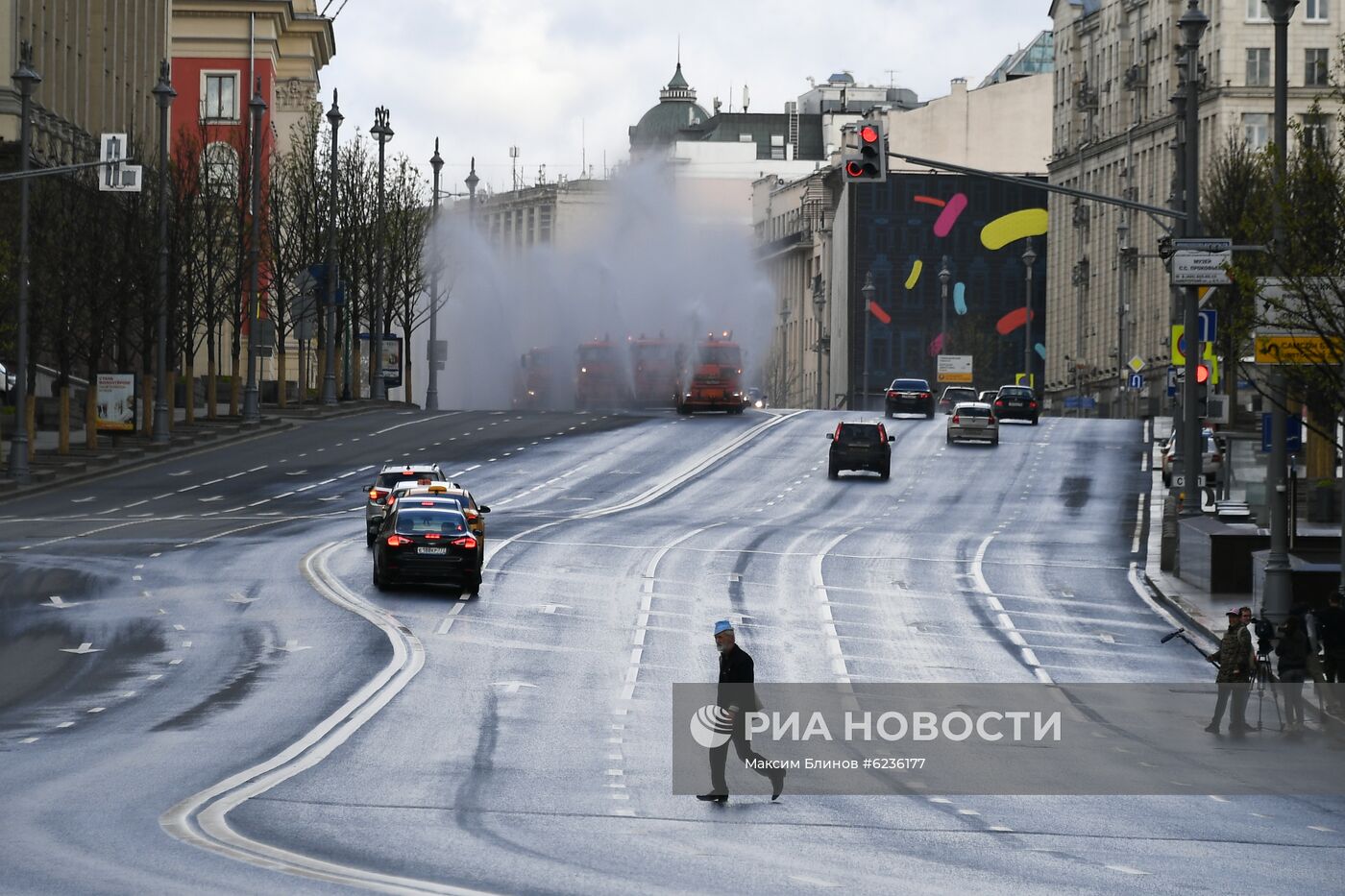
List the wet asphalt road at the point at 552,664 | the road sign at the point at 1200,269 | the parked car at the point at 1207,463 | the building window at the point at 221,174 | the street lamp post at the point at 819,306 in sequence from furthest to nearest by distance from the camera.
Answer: the street lamp post at the point at 819,306 < the building window at the point at 221,174 < the parked car at the point at 1207,463 < the road sign at the point at 1200,269 < the wet asphalt road at the point at 552,664

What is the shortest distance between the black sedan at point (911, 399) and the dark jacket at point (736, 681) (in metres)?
73.1

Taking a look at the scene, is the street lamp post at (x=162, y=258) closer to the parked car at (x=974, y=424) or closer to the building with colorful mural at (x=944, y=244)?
the parked car at (x=974, y=424)

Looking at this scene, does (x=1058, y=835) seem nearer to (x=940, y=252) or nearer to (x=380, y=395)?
(x=380, y=395)

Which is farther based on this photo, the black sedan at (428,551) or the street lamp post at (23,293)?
the street lamp post at (23,293)

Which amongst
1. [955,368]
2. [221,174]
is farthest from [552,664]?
[955,368]

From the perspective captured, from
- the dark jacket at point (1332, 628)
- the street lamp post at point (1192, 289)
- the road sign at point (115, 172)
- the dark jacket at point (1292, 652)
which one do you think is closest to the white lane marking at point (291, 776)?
the dark jacket at point (1292, 652)

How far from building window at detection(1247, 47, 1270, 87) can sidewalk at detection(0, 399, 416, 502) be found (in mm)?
56565

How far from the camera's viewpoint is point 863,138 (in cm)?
3194

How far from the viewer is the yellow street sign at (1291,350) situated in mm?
27312

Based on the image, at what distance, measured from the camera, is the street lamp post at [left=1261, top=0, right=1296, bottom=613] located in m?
28.5

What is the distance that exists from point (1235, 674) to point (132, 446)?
161 ft

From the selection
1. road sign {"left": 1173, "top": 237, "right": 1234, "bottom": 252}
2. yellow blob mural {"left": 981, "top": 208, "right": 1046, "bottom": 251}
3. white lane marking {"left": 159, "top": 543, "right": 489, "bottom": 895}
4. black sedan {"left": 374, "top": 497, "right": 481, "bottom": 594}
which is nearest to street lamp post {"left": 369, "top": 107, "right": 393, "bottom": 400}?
black sedan {"left": 374, "top": 497, "right": 481, "bottom": 594}

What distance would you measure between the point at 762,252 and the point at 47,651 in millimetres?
168513

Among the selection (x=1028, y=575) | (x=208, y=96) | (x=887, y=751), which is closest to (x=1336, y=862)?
(x=887, y=751)
